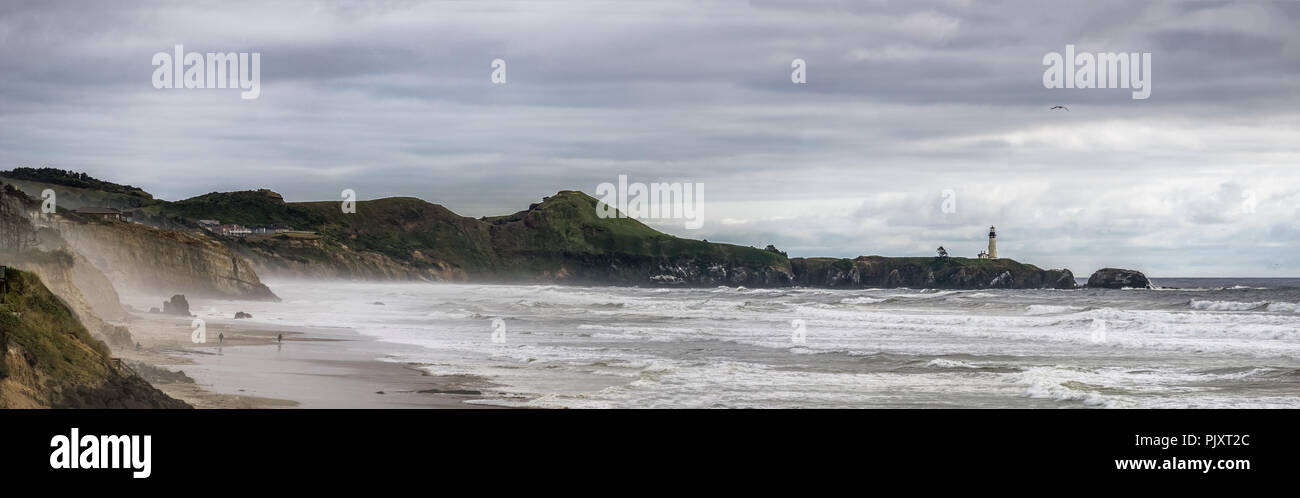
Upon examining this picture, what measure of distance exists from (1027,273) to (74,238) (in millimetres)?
128705

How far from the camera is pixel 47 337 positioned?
40.1 ft

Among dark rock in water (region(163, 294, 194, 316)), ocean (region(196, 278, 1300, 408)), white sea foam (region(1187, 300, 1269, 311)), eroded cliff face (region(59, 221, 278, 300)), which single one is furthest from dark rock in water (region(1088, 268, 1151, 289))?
dark rock in water (region(163, 294, 194, 316))

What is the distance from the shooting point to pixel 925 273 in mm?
166625

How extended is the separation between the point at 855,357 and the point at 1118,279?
405 ft

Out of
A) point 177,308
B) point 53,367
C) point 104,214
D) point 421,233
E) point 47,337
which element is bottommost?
point 177,308

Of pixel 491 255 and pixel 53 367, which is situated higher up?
pixel 491 255

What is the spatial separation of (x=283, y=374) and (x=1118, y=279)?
438 feet

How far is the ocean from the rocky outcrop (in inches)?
4135

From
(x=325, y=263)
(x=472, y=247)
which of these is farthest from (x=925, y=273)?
(x=325, y=263)

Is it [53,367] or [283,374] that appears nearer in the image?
[53,367]

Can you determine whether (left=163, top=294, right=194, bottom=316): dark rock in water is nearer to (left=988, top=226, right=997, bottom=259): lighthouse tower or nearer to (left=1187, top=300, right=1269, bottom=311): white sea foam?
(left=1187, top=300, right=1269, bottom=311): white sea foam

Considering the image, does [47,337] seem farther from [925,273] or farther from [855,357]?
[925,273]

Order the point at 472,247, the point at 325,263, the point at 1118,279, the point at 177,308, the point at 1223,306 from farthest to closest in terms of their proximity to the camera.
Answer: the point at 472,247 < the point at 1118,279 < the point at 325,263 < the point at 1223,306 < the point at 177,308

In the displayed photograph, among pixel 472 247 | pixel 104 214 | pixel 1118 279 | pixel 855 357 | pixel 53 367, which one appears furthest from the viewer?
pixel 472 247
